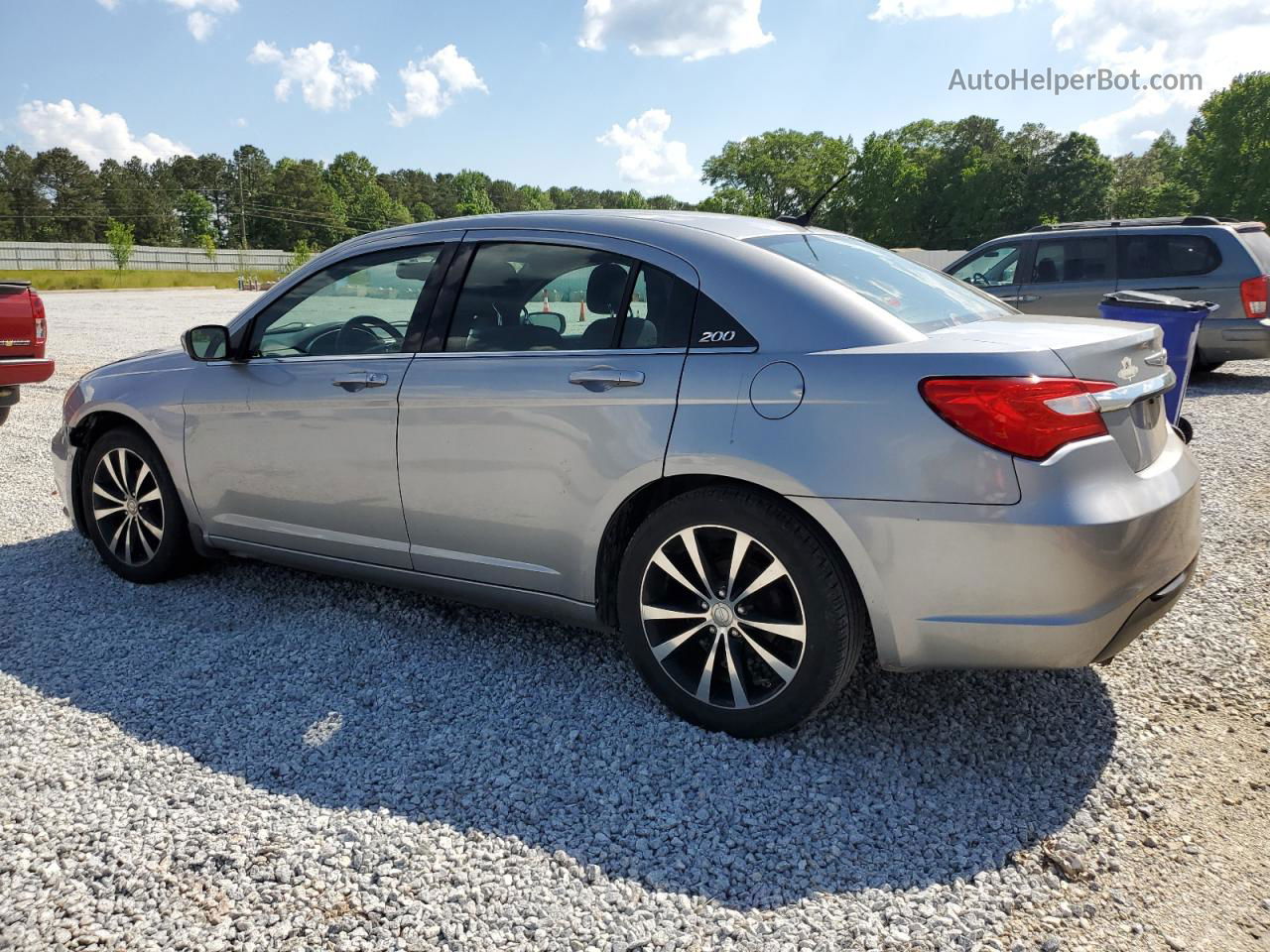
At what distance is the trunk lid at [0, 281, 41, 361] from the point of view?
8203 mm

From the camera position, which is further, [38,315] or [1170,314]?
Result: [38,315]

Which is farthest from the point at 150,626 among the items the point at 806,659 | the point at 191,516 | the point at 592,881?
the point at 806,659

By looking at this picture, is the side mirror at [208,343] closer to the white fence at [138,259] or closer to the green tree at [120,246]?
the green tree at [120,246]

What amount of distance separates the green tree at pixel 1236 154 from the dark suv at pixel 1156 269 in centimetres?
6835

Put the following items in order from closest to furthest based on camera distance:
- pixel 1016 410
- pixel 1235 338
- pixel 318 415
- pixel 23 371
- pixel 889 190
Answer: pixel 1016 410 → pixel 318 415 → pixel 23 371 → pixel 1235 338 → pixel 889 190

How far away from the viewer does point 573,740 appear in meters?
3.19

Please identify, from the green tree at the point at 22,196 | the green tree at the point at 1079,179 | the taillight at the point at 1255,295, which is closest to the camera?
the taillight at the point at 1255,295

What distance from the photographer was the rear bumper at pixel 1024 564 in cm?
260

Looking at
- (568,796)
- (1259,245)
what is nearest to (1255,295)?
(1259,245)

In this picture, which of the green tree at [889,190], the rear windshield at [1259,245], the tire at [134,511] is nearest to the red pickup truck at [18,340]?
the tire at [134,511]

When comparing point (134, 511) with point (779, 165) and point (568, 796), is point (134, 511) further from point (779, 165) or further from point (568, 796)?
point (779, 165)

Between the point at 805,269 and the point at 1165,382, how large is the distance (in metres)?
1.24

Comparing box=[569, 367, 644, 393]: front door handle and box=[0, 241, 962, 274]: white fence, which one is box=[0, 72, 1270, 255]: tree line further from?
box=[569, 367, 644, 393]: front door handle

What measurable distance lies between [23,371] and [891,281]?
25.8 feet
